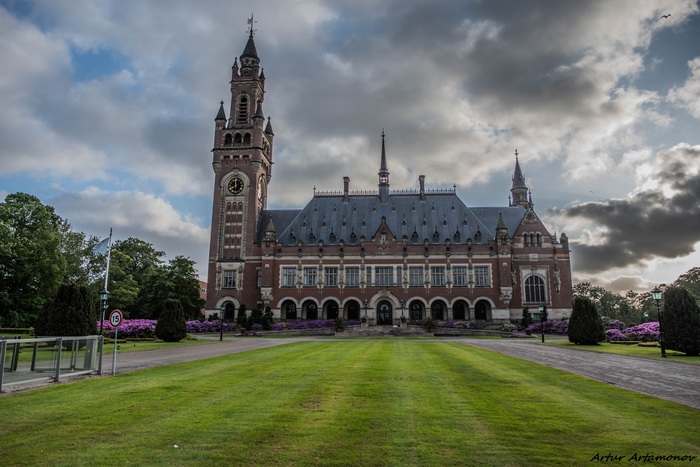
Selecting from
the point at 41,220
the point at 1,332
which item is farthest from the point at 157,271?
the point at 1,332

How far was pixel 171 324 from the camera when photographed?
1524 inches

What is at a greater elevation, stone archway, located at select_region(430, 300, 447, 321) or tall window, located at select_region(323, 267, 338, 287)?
tall window, located at select_region(323, 267, 338, 287)

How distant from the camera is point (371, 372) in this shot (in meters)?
16.9

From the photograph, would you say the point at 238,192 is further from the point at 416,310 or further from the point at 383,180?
the point at 416,310

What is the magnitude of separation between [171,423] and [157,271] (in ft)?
213

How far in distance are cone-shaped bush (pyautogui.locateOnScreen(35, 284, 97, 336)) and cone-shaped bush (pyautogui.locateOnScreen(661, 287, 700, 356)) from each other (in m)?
33.3

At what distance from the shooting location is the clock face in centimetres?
7256

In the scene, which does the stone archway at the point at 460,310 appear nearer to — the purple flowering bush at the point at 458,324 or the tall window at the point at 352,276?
the purple flowering bush at the point at 458,324

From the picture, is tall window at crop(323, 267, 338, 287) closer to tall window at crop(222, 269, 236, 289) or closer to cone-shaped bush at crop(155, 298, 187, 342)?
tall window at crop(222, 269, 236, 289)

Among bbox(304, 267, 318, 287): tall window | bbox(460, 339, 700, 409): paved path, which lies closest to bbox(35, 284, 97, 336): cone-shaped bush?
bbox(460, 339, 700, 409): paved path

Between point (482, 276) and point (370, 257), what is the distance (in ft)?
53.4

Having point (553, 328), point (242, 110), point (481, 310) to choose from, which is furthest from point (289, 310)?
point (553, 328)

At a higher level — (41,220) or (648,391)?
(41,220)

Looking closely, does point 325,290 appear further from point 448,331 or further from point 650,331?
point 650,331
